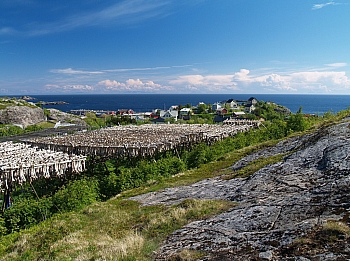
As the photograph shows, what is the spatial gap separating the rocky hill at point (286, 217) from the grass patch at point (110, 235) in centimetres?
66

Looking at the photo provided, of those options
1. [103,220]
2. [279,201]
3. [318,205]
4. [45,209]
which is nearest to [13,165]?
[45,209]

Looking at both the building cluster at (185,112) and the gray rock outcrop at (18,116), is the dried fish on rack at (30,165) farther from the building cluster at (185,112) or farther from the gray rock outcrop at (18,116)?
the building cluster at (185,112)

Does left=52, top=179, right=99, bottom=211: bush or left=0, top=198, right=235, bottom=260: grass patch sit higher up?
left=0, top=198, right=235, bottom=260: grass patch

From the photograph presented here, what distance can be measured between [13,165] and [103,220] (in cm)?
1164

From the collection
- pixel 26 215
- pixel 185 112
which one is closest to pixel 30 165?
A: pixel 26 215

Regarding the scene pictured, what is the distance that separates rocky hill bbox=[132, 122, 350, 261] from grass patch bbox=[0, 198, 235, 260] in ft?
2.15

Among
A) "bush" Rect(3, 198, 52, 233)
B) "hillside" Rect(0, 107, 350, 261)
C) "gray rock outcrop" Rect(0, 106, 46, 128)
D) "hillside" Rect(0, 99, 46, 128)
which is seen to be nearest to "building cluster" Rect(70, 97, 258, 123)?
"gray rock outcrop" Rect(0, 106, 46, 128)

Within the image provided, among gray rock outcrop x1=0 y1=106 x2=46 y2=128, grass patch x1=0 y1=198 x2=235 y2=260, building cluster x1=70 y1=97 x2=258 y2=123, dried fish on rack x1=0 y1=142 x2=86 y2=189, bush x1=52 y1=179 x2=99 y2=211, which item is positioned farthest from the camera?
building cluster x1=70 y1=97 x2=258 y2=123

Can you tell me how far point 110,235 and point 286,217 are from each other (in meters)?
5.98

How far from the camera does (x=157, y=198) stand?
1482 cm

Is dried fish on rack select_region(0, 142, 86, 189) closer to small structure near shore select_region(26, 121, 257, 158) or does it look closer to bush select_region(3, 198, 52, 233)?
small structure near shore select_region(26, 121, 257, 158)

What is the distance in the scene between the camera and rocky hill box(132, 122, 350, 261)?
6102mm

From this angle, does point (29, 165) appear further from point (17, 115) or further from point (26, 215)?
point (17, 115)

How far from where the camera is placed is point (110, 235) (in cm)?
1031
